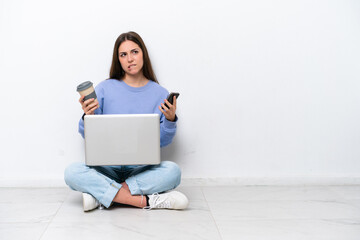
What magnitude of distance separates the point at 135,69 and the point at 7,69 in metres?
0.61

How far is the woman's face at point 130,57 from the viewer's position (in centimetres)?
A: 187

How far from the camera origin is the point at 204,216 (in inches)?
62.9

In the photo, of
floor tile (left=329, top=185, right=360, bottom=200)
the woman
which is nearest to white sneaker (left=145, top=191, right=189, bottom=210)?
the woman

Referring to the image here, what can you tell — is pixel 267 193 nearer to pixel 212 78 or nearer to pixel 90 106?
pixel 212 78

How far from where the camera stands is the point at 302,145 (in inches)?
81.8

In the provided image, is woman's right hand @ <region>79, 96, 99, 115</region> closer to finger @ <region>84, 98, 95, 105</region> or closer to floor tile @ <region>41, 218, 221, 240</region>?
finger @ <region>84, 98, 95, 105</region>

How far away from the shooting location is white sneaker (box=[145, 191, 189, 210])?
1.67 m

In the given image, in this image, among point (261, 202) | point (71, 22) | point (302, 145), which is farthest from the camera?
point (302, 145)

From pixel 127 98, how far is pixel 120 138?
0.34 meters

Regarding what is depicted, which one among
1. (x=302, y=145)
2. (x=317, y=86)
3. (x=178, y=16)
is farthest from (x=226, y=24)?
(x=302, y=145)

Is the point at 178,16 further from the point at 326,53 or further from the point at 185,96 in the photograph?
the point at 326,53

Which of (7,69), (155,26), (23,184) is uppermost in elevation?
(155,26)

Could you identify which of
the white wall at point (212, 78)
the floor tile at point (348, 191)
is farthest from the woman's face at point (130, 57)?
the floor tile at point (348, 191)

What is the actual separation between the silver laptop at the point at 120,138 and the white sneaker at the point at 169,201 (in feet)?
0.58
